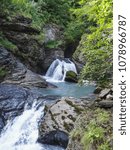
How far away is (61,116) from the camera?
8.50 metres

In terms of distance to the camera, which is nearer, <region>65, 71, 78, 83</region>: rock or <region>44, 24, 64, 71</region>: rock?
<region>65, 71, 78, 83</region>: rock

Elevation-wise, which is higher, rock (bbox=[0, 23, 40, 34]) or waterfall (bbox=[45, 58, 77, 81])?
rock (bbox=[0, 23, 40, 34])

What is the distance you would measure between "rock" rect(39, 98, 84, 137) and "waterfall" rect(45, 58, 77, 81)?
26.0ft

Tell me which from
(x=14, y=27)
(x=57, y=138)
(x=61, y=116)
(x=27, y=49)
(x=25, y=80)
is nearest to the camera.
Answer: (x=57, y=138)

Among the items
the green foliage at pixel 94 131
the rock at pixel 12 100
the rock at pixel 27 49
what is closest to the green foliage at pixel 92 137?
the green foliage at pixel 94 131

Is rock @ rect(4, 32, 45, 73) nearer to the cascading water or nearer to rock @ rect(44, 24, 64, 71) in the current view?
rock @ rect(44, 24, 64, 71)

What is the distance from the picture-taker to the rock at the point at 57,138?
8211 millimetres

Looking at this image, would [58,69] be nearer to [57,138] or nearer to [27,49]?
[27,49]

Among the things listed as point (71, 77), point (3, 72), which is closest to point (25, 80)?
point (3, 72)

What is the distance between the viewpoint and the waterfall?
17016mm

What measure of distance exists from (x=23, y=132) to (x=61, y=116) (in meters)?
1.47

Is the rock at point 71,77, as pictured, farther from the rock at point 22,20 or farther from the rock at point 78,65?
the rock at point 22,20

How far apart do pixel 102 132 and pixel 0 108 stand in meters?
5.47

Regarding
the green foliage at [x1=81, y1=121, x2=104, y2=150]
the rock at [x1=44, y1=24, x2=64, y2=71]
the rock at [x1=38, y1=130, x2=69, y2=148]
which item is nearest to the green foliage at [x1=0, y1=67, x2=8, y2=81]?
the rock at [x1=44, y1=24, x2=64, y2=71]
